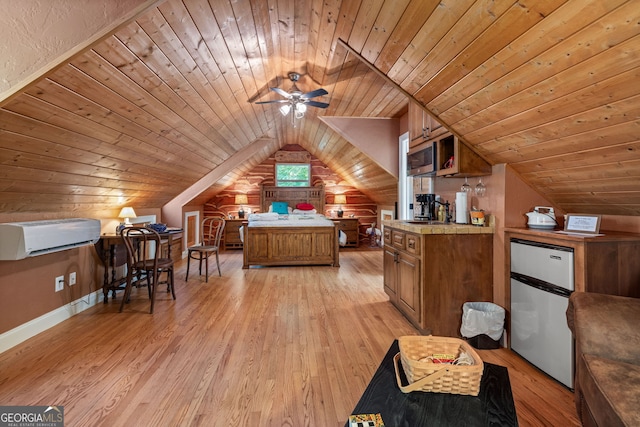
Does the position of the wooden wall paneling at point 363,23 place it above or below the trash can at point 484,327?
above

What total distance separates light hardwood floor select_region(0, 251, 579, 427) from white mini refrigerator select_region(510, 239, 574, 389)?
0.41 feet

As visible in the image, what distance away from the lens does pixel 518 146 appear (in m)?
2.07

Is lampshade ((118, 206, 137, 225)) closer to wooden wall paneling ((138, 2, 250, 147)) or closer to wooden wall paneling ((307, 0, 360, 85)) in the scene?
wooden wall paneling ((138, 2, 250, 147))

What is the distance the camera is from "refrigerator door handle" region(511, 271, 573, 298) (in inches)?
73.2

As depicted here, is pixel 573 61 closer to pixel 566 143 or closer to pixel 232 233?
pixel 566 143

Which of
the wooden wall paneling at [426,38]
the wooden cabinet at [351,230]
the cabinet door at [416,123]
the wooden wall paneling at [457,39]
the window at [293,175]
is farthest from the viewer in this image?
the window at [293,175]

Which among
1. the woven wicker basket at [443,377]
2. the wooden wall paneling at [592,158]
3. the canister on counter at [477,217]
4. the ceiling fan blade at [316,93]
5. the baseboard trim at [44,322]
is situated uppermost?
the ceiling fan blade at [316,93]

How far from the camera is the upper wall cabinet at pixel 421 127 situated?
2811 mm

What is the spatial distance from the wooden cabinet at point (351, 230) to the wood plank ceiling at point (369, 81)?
479 centimetres

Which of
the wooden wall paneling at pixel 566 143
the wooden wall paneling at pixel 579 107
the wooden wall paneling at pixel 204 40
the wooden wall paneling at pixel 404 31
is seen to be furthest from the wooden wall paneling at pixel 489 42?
the wooden wall paneling at pixel 204 40

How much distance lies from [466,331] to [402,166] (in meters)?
3.03

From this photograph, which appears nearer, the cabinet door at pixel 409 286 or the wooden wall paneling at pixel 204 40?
the wooden wall paneling at pixel 204 40

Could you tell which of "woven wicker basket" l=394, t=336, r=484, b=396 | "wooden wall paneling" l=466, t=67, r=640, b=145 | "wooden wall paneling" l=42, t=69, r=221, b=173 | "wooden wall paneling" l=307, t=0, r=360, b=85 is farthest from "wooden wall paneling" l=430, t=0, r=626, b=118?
"wooden wall paneling" l=42, t=69, r=221, b=173

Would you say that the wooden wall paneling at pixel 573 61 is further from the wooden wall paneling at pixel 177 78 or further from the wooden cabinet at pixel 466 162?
the wooden wall paneling at pixel 177 78
